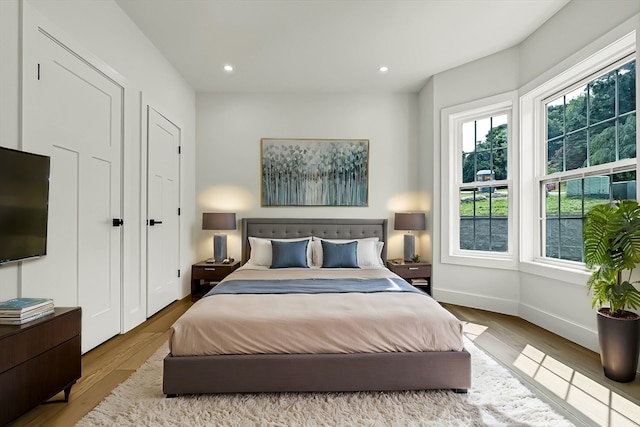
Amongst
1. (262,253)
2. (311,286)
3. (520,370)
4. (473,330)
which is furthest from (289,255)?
(520,370)

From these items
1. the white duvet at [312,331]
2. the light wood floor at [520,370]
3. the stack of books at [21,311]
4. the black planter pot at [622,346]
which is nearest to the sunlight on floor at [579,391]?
the light wood floor at [520,370]

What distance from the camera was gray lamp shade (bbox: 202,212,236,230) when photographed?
14.8 feet

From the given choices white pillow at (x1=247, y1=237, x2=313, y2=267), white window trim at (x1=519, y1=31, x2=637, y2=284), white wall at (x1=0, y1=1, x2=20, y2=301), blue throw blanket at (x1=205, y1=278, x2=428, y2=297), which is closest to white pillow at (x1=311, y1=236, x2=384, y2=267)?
white pillow at (x1=247, y1=237, x2=313, y2=267)

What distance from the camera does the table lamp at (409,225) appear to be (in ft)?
14.7

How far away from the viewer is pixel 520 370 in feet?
8.04

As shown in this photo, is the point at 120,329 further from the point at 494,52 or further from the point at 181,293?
the point at 494,52

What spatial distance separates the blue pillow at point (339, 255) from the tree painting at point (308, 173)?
3.08 ft

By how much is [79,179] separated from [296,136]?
9.63ft

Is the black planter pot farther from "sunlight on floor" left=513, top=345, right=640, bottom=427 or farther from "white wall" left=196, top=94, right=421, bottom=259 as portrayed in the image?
"white wall" left=196, top=94, right=421, bottom=259

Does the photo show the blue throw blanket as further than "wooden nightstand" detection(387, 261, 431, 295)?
No

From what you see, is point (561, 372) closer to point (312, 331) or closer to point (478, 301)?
point (478, 301)

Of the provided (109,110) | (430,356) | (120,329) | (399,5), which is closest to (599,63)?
(399,5)

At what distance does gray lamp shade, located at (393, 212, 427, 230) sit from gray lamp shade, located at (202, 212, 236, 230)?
7.41 ft

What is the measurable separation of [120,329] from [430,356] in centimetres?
278
